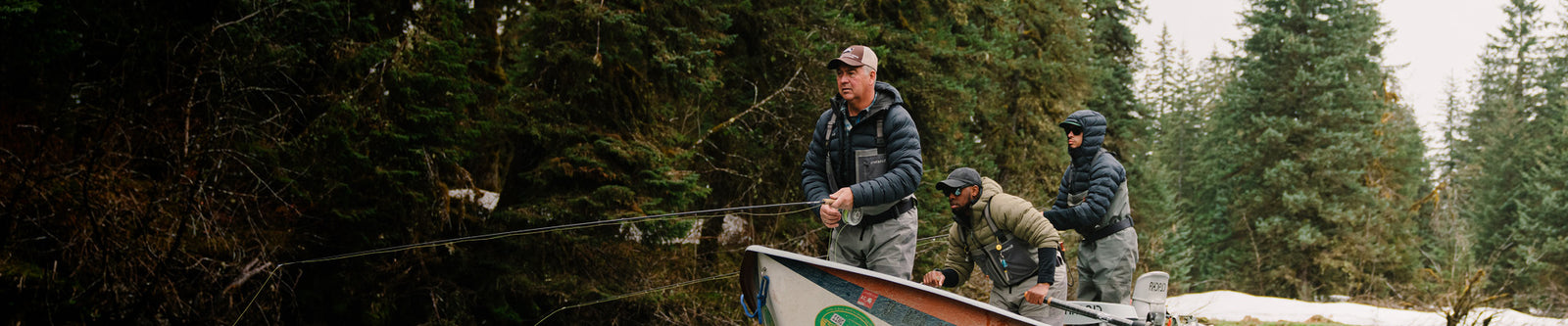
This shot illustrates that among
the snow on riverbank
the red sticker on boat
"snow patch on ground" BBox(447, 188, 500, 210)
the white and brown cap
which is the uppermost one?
the white and brown cap

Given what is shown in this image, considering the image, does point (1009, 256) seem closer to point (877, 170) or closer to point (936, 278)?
point (936, 278)

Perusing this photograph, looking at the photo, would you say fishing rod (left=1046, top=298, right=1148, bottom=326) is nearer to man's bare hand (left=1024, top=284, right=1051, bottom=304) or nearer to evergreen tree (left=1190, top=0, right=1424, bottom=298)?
man's bare hand (left=1024, top=284, right=1051, bottom=304)

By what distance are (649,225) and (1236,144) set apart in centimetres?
2516

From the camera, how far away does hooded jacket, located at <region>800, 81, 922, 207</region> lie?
397 cm

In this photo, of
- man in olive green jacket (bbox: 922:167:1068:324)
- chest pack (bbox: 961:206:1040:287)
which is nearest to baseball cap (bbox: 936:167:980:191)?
man in olive green jacket (bbox: 922:167:1068:324)

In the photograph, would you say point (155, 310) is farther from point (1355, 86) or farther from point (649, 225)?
point (1355, 86)

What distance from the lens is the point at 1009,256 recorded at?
5.48m

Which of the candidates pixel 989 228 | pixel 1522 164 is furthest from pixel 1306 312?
pixel 1522 164

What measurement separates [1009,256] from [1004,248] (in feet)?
0.19

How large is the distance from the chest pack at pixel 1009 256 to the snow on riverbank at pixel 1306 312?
28.3ft

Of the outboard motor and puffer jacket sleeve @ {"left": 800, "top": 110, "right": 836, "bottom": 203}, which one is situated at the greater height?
puffer jacket sleeve @ {"left": 800, "top": 110, "right": 836, "bottom": 203}

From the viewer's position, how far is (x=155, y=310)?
20.4 feet


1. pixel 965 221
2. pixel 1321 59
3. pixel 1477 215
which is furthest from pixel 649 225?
pixel 1477 215

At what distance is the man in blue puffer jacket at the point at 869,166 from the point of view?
4.08 m
